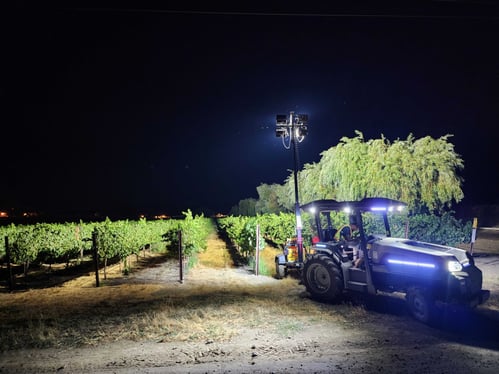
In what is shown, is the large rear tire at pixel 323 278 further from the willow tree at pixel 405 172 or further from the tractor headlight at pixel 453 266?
the willow tree at pixel 405 172

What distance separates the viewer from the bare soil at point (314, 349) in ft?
15.5

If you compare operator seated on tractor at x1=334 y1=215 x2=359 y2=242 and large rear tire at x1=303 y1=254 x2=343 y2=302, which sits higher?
operator seated on tractor at x1=334 y1=215 x2=359 y2=242

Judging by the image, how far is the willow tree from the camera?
18.3 metres

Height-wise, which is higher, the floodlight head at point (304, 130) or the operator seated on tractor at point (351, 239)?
the floodlight head at point (304, 130)

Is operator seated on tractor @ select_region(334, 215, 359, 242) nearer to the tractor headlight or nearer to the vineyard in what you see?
the tractor headlight

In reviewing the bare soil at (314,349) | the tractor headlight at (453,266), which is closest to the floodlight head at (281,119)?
the bare soil at (314,349)

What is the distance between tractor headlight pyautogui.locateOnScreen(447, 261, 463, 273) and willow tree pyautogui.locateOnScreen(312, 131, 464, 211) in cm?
1234

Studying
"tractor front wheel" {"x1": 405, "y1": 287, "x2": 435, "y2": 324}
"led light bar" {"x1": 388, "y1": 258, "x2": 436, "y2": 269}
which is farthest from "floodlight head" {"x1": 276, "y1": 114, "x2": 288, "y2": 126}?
"tractor front wheel" {"x1": 405, "y1": 287, "x2": 435, "y2": 324}

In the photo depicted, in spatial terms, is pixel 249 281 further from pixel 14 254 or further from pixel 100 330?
pixel 14 254

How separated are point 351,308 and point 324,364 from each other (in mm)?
2824

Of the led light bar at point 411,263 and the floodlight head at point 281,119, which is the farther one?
the floodlight head at point 281,119

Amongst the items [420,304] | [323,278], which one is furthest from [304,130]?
[420,304]

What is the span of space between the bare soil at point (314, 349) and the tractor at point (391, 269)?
43 centimetres

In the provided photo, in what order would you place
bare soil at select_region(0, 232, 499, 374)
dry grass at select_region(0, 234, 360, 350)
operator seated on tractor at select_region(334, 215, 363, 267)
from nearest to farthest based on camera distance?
bare soil at select_region(0, 232, 499, 374) → dry grass at select_region(0, 234, 360, 350) → operator seated on tractor at select_region(334, 215, 363, 267)
